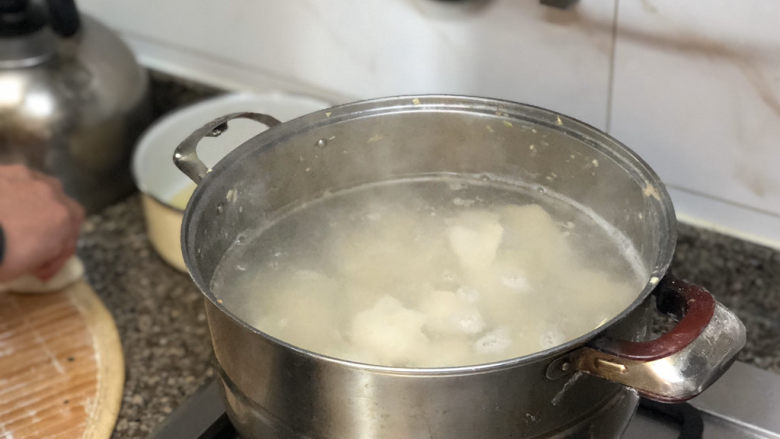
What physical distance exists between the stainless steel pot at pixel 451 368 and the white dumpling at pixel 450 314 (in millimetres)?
106

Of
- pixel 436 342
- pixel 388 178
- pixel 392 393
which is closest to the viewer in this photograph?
pixel 392 393

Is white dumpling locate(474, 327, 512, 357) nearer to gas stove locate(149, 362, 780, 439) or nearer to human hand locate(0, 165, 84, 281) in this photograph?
gas stove locate(149, 362, 780, 439)

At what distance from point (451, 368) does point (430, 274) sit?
0.22 metres

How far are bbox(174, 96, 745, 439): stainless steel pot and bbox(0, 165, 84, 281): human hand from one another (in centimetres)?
26

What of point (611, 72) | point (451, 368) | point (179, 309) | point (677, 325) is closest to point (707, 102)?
point (611, 72)

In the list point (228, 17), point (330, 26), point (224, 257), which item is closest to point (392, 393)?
point (224, 257)

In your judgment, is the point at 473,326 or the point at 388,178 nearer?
the point at 473,326

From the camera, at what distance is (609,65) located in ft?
2.63

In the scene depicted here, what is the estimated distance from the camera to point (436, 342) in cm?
60

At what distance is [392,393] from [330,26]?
1.85ft

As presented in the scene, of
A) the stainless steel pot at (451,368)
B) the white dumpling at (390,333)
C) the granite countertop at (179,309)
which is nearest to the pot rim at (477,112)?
the stainless steel pot at (451,368)

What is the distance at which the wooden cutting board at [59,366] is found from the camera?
77 centimetres

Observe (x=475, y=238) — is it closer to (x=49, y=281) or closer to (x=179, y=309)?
(x=179, y=309)

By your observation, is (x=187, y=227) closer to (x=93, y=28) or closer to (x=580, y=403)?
(x=580, y=403)
